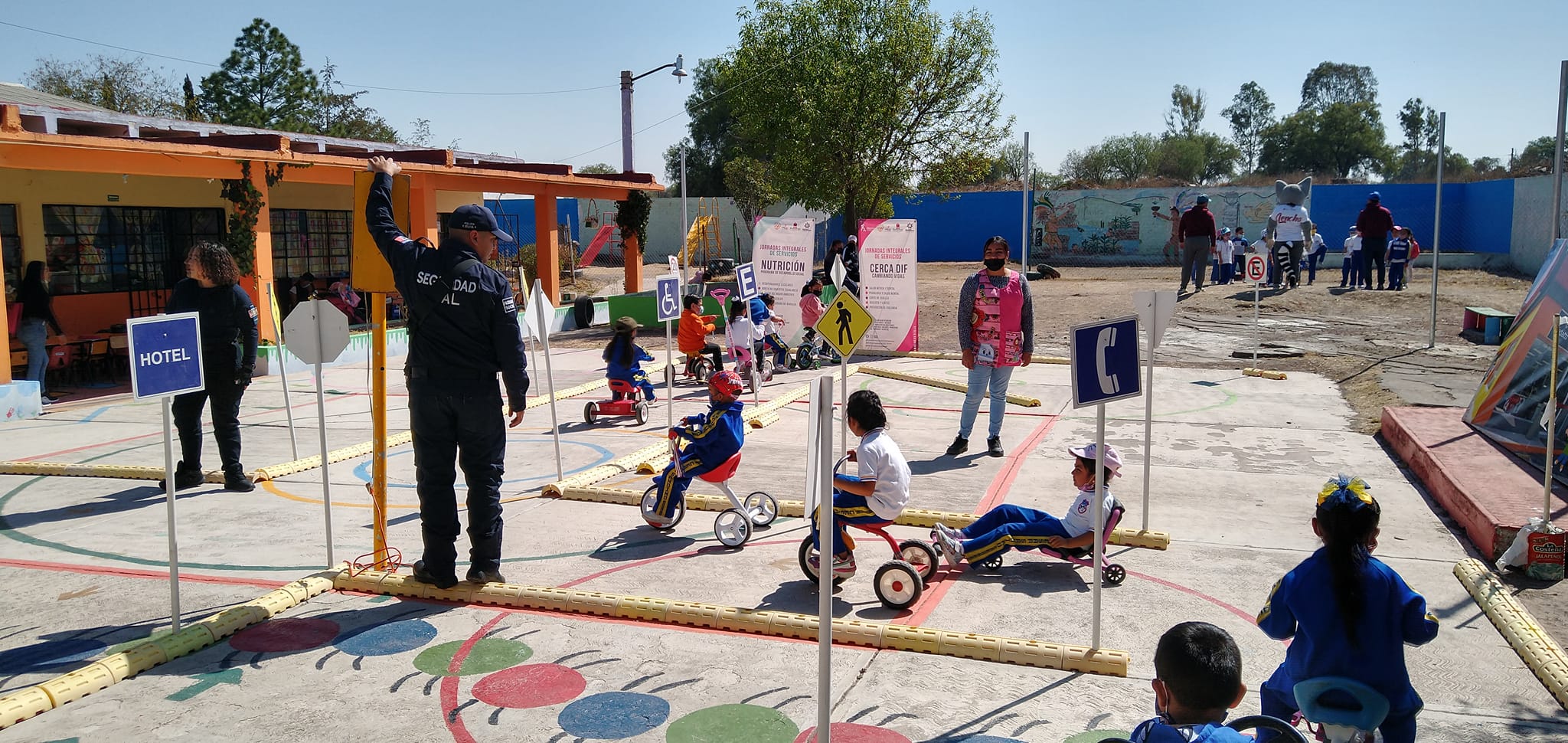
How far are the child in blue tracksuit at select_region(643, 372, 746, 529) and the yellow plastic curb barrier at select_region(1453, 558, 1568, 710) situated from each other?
4.47 meters

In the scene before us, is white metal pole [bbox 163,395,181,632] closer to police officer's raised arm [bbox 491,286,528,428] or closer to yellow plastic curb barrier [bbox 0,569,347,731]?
yellow plastic curb barrier [bbox 0,569,347,731]

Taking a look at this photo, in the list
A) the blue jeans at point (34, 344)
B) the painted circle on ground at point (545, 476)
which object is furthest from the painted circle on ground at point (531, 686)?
the blue jeans at point (34, 344)

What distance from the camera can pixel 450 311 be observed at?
585 centimetres

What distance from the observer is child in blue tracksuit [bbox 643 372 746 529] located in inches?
281

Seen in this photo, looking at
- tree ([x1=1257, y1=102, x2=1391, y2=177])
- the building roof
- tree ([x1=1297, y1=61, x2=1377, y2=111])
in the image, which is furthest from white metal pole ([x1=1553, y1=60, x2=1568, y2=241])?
tree ([x1=1297, y1=61, x2=1377, y2=111])

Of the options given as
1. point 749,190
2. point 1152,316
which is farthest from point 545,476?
point 749,190

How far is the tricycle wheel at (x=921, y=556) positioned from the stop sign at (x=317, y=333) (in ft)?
11.7

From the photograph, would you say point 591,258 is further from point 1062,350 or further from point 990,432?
point 990,432

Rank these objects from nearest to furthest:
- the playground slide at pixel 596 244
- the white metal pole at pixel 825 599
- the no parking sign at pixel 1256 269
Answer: the white metal pole at pixel 825 599 < the no parking sign at pixel 1256 269 < the playground slide at pixel 596 244

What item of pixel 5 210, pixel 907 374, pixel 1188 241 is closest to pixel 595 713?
pixel 907 374

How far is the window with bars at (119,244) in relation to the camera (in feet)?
58.2

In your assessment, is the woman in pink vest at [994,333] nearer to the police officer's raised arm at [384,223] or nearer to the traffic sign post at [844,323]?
the traffic sign post at [844,323]

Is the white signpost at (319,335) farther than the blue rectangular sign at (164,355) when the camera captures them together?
Yes

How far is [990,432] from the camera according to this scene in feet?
32.7
